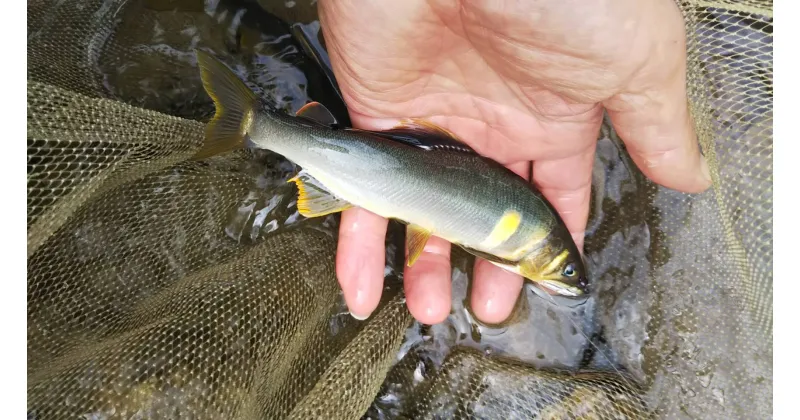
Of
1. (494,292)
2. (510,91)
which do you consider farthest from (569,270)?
(510,91)

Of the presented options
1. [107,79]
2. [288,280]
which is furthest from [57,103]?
[288,280]

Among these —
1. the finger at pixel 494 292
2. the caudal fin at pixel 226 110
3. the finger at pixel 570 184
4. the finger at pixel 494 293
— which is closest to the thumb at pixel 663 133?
the finger at pixel 570 184

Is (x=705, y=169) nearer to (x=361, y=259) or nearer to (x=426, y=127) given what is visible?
(x=426, y=127)

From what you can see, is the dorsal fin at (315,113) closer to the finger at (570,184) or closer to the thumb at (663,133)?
the finger at (570,184)

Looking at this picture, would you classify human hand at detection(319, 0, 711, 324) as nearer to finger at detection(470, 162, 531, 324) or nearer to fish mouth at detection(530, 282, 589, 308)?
finger at detection(470, 162, 531, 324)
